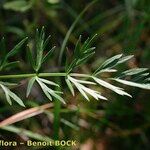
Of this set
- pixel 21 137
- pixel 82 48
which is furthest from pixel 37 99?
pixel 82 48

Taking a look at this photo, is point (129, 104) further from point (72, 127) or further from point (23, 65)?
point (23, 65)

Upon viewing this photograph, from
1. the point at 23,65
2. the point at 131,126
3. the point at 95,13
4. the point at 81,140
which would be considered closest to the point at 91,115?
the point at 81,140

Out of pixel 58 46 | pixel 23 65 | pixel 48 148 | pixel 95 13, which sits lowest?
pixel 48 148

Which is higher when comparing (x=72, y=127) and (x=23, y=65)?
(x=23, y=65)

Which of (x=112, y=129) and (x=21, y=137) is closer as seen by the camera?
(x=21, y=137)

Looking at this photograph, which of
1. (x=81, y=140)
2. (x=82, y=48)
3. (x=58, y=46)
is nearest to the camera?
(x=82, y=48)

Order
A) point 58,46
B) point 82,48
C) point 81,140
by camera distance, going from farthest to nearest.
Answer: point 58,46, point 81,140, point 82,48

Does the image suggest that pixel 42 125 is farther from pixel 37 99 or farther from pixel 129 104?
pixel 129 104
